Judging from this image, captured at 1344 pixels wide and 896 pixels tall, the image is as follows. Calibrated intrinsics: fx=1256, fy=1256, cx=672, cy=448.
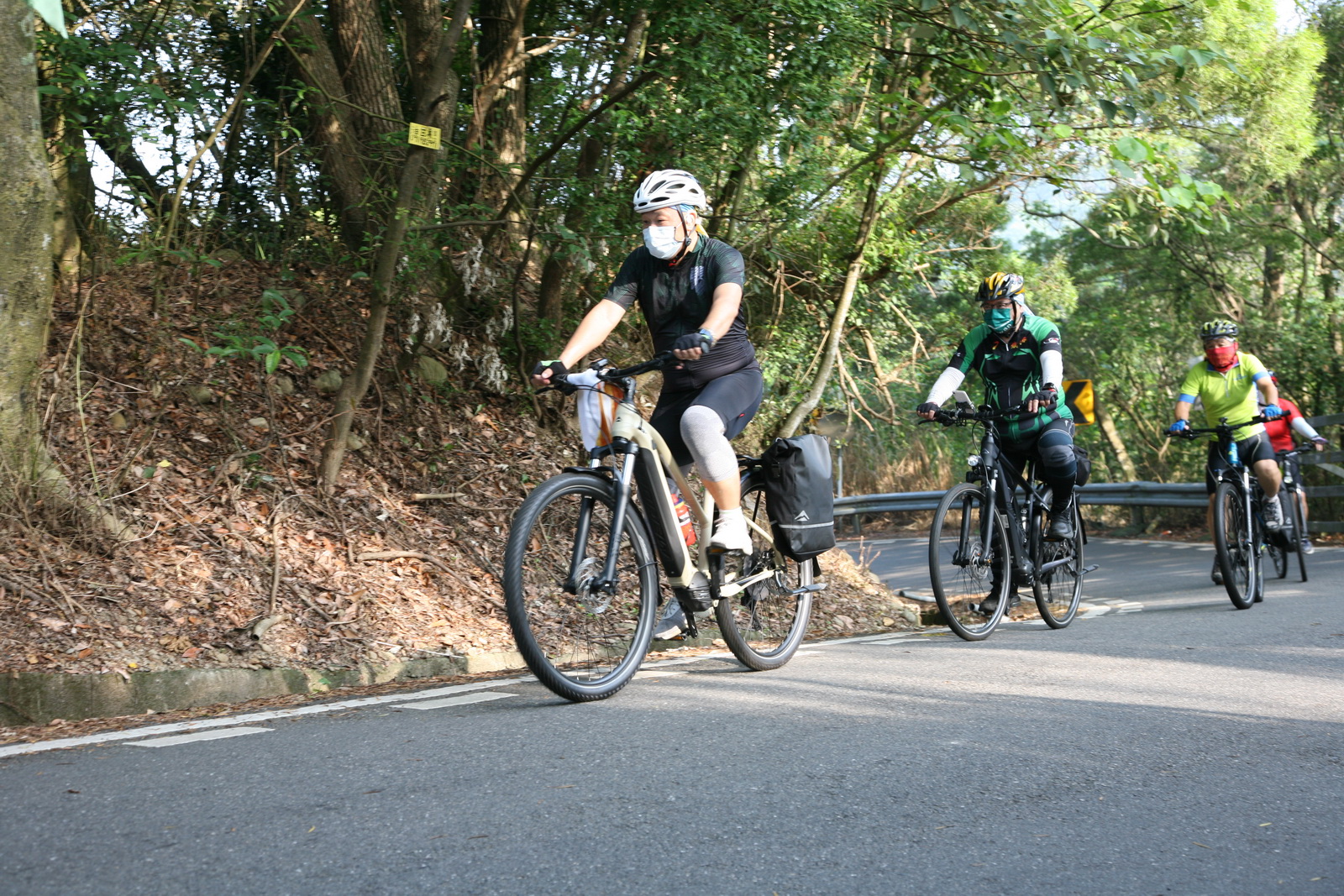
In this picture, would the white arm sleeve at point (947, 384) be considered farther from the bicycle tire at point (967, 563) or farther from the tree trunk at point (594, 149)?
the tree trunk at point (594, 149)

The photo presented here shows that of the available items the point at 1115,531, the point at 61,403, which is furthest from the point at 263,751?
the point at 1115,531

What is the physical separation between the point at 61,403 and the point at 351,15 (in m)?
4.03

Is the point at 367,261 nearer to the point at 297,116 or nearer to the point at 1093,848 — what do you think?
the point at 297,116

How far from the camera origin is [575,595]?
17.0 ft

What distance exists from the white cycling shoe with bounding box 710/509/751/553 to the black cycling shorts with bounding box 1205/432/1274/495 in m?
5.75

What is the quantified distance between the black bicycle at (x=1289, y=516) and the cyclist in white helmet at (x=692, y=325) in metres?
6.66

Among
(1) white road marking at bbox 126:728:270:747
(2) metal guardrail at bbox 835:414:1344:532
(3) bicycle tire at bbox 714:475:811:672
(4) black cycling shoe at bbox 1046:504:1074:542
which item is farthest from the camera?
(2) metal guardrail at bbox 835:414:1344:532

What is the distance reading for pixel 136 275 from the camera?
30.4 feet

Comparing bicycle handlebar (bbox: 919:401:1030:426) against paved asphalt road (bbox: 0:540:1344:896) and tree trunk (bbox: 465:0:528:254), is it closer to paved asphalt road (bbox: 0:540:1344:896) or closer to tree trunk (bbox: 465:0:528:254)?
paved asphalt road (bbox: 0:540:1344:896)

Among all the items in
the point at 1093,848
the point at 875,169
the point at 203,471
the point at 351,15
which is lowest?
the point at 1093,848

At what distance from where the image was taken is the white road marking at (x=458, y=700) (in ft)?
17.5

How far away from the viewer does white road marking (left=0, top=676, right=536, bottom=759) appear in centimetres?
459

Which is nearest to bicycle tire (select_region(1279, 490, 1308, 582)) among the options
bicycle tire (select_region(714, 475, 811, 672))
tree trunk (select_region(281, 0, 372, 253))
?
bicycle tire (select_region(714, 475, 811, 672))

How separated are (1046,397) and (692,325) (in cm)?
284
